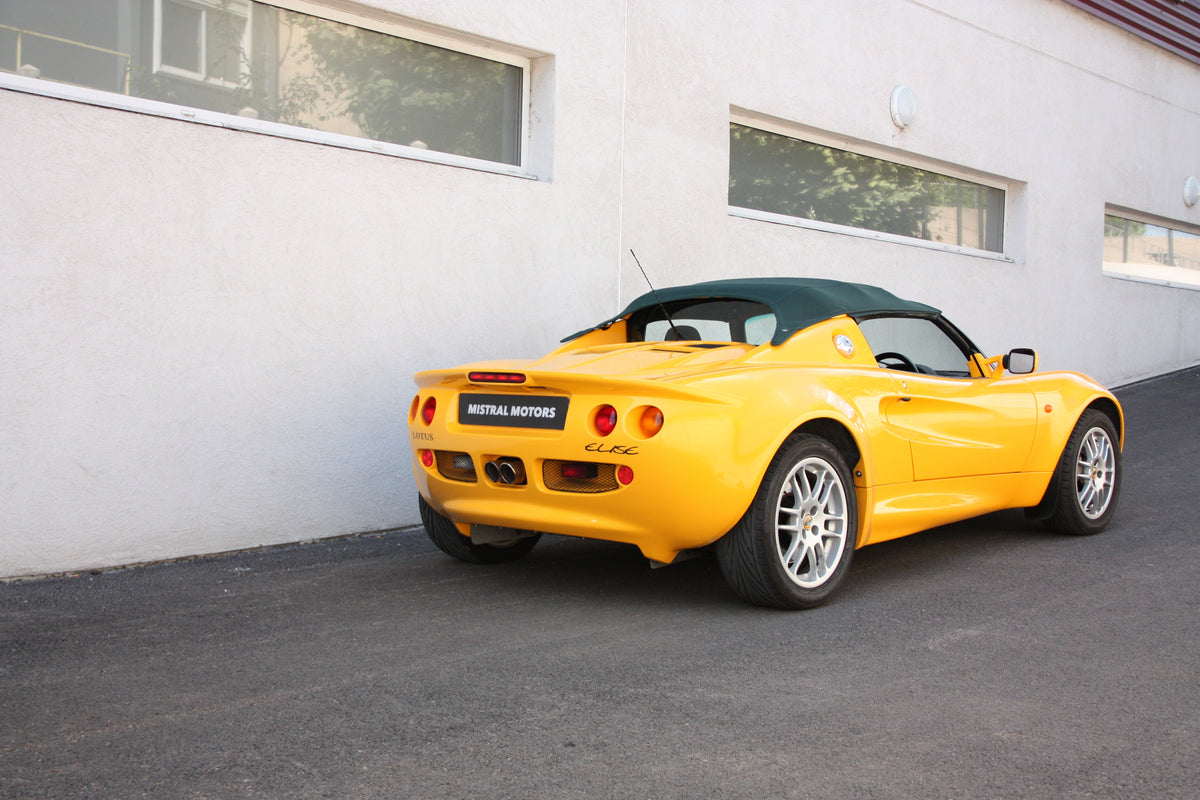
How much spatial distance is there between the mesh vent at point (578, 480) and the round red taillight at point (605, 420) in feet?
0.44

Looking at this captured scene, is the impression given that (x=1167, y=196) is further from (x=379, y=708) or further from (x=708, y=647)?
(x=379, y=708)

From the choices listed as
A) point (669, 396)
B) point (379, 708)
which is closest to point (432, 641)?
point (379, 708)

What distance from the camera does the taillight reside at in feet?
12.5

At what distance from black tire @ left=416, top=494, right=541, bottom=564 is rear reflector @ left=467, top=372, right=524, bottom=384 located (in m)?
0.83

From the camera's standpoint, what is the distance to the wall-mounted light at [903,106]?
9617mm

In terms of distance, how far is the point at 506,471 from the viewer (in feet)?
13.6

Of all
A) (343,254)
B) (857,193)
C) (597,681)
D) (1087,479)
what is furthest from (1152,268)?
(597,681)

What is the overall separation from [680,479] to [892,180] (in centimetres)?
715

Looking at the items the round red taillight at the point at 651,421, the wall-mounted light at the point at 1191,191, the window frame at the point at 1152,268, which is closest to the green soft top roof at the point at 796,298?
the round red taillight at the point at 651,421

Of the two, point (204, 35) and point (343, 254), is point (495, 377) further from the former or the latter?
point (204, 35)

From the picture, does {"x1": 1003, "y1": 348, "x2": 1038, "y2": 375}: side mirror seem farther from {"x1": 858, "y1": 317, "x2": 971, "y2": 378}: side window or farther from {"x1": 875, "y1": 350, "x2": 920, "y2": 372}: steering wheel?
{"x1": 875, "y1": 350, "x2": 920, "y2": 372}: steering wheel

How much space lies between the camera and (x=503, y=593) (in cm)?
445

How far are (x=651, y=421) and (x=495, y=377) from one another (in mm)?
714

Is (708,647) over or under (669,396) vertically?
under
